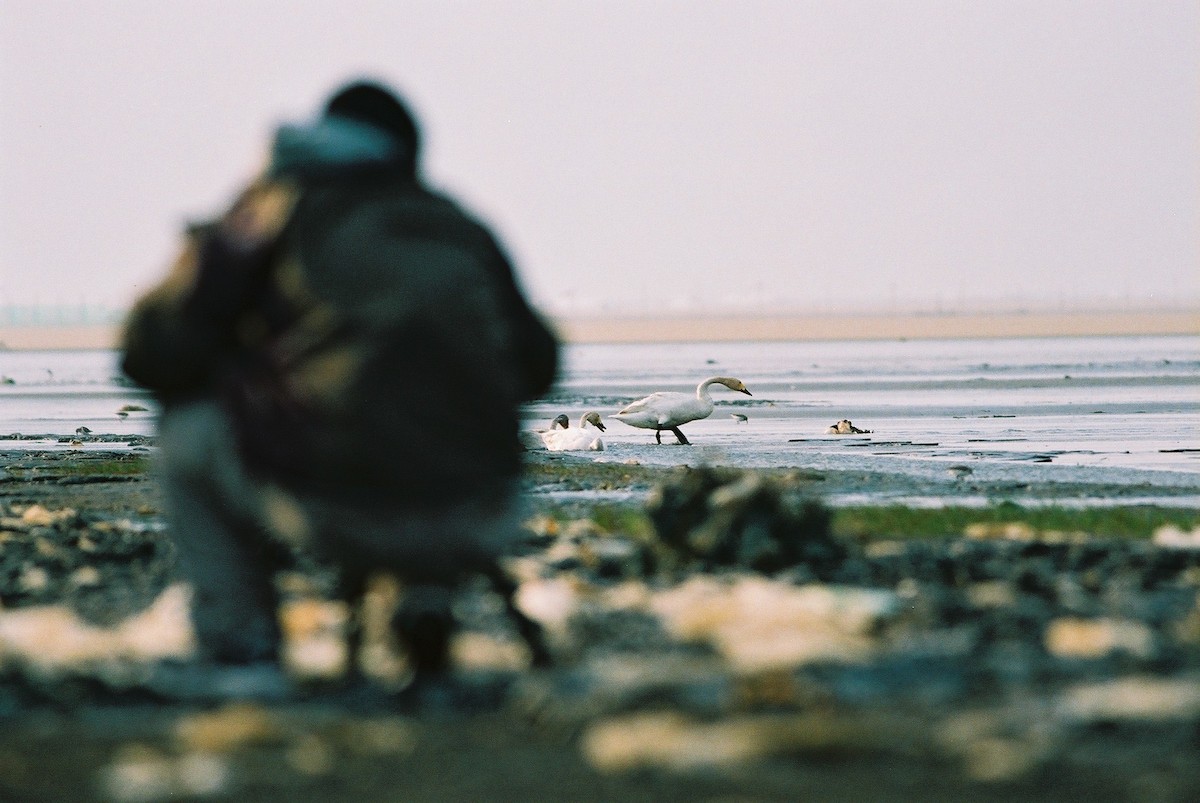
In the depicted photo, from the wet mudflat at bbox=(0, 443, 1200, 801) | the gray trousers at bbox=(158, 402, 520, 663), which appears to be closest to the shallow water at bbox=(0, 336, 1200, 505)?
the gray trousers at bbox=(158, 402, 520, 663)

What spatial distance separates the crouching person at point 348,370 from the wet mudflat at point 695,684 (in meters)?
0.53

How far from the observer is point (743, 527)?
8.97m

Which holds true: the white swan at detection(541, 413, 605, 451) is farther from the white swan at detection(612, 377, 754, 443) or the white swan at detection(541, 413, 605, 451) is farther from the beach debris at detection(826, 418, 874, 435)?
the beach debris at detection(826, 418, 874, 435)

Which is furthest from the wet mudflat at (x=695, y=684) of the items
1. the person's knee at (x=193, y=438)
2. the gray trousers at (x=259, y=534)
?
the person's knee at (x=193, y=438)

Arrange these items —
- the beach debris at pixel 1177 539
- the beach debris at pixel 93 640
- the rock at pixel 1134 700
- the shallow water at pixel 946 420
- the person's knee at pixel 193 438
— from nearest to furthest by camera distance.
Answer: the rock at pixel 1134 700 → the person's knee at pixel 193 438 → the beach debris at pixel 93 640 → the beach debris at pixel 1177 539 → the shallow water at pixel 946 420

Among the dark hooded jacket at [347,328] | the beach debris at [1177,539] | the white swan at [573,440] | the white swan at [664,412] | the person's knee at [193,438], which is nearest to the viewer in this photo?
the dark hooded jacket at [347,328]

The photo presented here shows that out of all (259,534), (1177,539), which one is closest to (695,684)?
(259,534)

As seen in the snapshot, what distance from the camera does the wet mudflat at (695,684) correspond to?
4.70 metres

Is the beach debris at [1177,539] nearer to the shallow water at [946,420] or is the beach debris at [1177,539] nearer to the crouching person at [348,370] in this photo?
the shallow water at [946,420]

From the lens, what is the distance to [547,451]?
22828 mm

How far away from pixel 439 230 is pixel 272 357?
0.73 meters

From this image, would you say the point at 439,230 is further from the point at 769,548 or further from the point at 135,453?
the point at 135,453

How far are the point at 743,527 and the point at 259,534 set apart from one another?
342 cm

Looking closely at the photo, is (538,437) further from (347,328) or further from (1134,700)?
(1134,700)
